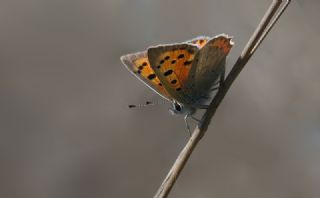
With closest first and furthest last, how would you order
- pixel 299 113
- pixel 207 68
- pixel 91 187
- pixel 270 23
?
pixel 270 23 < pixel 207 68 < pixel 91 187 < pixel 299 113

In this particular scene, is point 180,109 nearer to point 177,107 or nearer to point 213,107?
point 177,107

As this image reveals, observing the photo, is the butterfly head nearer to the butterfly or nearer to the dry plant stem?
the butterfly

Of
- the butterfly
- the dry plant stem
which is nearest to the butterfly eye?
the butterfly

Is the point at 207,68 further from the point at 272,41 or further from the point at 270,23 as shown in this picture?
the point at 272,41

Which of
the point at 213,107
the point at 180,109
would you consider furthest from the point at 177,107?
the point at 213,107

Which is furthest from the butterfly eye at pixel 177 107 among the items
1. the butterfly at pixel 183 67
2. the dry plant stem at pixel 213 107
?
the dry plant stem at pixel 213 107

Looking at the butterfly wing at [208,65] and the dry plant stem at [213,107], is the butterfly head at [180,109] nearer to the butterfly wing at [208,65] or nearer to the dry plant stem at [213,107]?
the butterfly wing at [208,65]

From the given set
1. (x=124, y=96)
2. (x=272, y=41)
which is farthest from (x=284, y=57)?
(x=124, y=96)

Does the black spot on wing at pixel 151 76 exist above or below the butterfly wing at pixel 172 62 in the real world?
below
